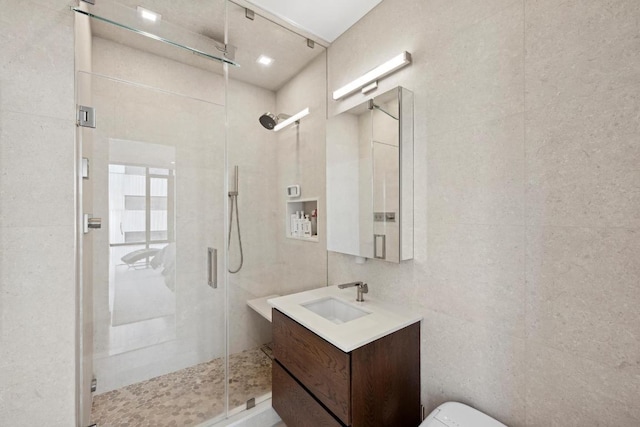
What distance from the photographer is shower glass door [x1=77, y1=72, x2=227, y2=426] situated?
1345 millimetres

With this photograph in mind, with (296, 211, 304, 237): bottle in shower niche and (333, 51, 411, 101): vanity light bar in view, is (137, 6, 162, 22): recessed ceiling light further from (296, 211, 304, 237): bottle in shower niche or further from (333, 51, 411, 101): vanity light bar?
(296, 211, 304, 237): bottle in shower niche

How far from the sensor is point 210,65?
1.62 m

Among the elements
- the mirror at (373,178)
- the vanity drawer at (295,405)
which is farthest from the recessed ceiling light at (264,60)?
the vanity drawer at (295,405)

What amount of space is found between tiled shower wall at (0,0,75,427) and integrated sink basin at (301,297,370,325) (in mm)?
1102

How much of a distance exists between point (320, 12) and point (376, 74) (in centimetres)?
59

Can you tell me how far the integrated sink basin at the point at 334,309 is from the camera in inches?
60.8

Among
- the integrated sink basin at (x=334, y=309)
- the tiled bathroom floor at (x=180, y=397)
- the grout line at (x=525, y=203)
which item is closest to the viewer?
the grout line at (x=525, y=203)

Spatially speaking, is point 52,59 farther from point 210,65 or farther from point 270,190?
point 270,190

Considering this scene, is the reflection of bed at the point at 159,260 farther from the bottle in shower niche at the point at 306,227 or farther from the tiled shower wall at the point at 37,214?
the bottle in shower niche at the point at 306,227

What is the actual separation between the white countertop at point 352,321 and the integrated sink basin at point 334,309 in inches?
0.9

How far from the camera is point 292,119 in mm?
1970

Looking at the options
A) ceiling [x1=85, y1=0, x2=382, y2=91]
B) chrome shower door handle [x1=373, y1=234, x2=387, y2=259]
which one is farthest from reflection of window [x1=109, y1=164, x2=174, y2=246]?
chrome shower door handle [x1=373, y1=234, x2=387, y2=259]

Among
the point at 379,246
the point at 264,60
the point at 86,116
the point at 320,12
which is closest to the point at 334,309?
the point at 379,246

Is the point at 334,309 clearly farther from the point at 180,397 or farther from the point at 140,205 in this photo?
the point at 140,205
